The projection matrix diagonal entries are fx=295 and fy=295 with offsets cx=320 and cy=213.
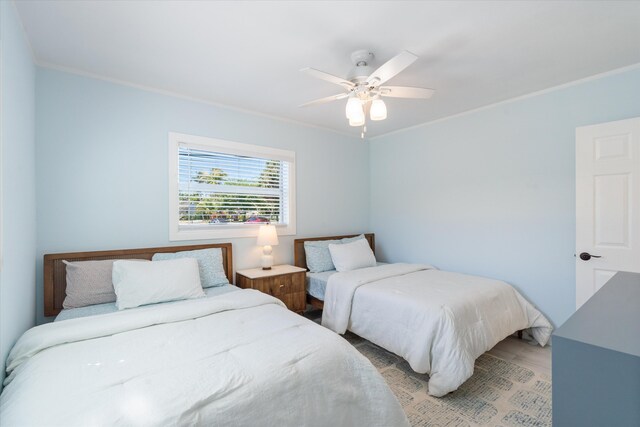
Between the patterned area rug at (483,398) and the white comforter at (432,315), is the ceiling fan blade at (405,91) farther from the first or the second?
the patterned area rug at (483,398)

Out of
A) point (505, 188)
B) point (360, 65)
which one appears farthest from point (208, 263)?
point (505, 188)

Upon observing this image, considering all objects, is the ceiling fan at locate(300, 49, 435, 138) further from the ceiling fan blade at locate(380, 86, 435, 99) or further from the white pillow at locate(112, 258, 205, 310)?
the white pillow at locate(112, 258, 205, 310)

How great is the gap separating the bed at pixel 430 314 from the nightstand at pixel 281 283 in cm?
22

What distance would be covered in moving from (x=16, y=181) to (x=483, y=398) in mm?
3241

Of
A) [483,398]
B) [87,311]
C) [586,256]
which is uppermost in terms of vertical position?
[586,256]

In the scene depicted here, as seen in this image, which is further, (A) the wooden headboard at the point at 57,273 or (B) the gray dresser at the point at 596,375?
(A) the wooden headboard at the point at 57,273

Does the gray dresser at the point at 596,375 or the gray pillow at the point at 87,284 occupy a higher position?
the gray dresser at the point at 596,375

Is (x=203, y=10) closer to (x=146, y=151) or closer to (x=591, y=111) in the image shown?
(x=146, y=151)

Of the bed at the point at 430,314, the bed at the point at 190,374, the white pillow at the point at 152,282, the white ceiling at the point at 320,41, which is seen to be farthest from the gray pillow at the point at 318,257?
the white ceiling at the point at 320,41

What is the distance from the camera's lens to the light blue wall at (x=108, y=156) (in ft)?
7.50

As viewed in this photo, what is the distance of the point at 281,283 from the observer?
3051mm

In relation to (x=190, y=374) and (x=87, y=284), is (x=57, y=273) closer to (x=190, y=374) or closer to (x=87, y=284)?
(x=87, y=284)

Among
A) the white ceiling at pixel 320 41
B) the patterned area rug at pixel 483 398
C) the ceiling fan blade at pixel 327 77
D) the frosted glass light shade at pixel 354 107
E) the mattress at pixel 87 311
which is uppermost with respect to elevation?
the white ceiling at pixel 320 41

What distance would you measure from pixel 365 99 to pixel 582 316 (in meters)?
1.78
